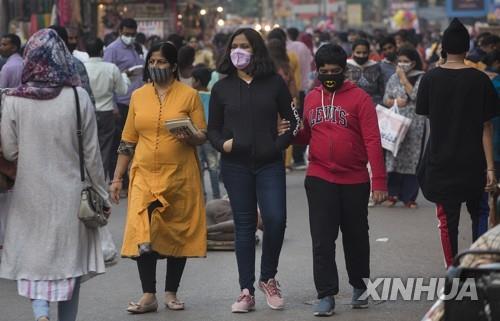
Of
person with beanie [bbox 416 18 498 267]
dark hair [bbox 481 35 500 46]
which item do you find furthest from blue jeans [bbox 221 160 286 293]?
dark hair [bbox 481 35 500 46]

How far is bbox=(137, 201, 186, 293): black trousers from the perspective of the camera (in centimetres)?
865

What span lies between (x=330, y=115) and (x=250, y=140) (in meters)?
0.55

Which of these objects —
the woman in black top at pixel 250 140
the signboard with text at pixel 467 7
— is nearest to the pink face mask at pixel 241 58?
the woman in black top at pixel 250 140

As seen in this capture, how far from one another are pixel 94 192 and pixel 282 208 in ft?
5.55

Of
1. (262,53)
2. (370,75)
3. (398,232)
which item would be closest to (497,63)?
(398,232)

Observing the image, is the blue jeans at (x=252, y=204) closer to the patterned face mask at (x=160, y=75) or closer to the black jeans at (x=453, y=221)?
the patterned face mask at (x=160, y=75)

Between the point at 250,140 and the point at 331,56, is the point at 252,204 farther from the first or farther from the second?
the point at 331,56

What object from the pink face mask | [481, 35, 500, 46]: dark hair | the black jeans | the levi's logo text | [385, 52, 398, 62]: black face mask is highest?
the pink face mask

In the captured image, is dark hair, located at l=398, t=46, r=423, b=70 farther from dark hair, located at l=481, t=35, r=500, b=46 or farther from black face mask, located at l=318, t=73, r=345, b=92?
black face mask, located at l=318, t=73, r=345, b=92

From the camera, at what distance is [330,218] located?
27.9 ft

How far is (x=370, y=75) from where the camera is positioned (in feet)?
47.1

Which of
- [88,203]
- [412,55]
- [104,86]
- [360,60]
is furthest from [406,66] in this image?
[88,203]

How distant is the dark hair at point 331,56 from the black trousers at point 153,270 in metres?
1.43

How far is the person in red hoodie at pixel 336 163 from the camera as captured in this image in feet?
27.7
